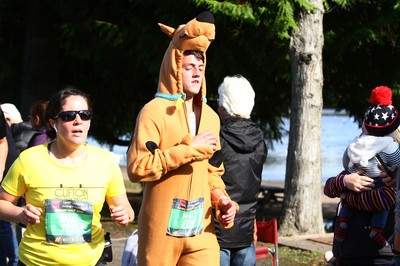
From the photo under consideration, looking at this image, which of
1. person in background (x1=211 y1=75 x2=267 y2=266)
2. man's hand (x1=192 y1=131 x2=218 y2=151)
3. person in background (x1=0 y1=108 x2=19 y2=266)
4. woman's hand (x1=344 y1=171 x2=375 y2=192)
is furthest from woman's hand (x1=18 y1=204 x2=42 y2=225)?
person in background (x1=0 y1=108 x2=19 y2=266)

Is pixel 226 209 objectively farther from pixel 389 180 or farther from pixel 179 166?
pixel 389 180

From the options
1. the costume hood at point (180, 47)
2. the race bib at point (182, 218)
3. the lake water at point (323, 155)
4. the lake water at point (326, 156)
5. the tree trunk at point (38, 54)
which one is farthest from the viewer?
the lake water at point (326, 156)

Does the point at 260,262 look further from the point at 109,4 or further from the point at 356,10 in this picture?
Answer: the point at 109,4

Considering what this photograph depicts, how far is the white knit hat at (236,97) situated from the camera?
6.02 meters

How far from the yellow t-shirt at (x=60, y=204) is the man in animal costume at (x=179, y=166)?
260 mm

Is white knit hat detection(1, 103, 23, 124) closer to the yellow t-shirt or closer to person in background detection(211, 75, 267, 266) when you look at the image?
person in background detection(211, 75, 267, 266)

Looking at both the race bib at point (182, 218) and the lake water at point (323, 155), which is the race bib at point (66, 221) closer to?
the race bib at point (182, 218)

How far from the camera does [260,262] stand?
980 cm

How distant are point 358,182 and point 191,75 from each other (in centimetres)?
133

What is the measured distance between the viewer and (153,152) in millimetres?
4883

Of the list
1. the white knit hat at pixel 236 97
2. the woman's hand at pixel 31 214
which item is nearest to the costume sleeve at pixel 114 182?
the woman's hand at pixel 31 214

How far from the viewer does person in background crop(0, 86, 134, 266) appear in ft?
16.0

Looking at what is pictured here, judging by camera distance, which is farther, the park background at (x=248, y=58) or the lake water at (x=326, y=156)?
the lake water at (x=326, y=156)

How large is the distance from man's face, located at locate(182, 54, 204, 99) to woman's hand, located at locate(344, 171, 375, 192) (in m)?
1.22
